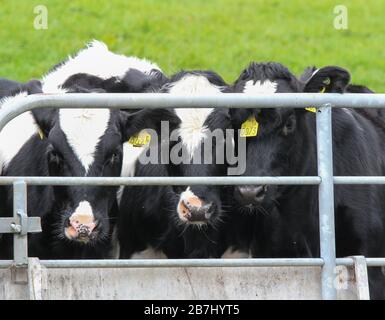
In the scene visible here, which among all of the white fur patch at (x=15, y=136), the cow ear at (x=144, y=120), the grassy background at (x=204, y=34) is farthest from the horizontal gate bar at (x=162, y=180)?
the grassy background at (x=204, y=34)

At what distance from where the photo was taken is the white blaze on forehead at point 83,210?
733 cm

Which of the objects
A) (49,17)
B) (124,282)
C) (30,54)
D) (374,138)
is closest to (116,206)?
(124,282)

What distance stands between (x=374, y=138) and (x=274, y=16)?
28.8 ft

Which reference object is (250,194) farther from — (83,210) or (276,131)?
(83,210)

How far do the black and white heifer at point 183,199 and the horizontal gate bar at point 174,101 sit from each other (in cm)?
108

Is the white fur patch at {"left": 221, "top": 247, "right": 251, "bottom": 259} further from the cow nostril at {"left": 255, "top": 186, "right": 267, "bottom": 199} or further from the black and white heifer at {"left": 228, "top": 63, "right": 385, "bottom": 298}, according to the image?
the cow nostril at {"left": 255, "top": 186, "right": 267, "bottom": 199}

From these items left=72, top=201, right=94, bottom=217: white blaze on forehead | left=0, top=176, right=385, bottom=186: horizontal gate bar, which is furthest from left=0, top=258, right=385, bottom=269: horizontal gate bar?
left=72, top=201, right=94, bottom=217: white blaze on forehead

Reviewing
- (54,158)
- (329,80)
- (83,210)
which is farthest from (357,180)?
(54,158)

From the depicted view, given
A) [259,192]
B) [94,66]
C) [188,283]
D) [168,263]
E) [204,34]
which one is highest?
[204,34]

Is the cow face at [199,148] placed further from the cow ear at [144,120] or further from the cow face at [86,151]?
the cow face at [86,151]

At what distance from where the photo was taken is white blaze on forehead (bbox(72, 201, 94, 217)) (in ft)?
24.0

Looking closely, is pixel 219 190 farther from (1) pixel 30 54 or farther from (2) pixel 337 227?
(1) pixel 30 54

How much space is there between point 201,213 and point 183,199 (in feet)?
0.52

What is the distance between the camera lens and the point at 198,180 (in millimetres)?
6457
